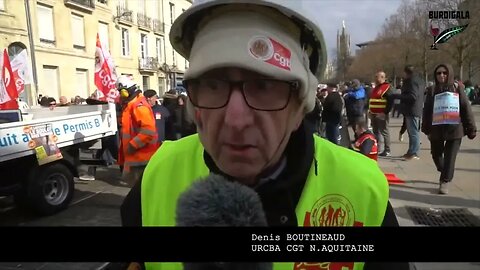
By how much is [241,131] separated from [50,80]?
1341cm

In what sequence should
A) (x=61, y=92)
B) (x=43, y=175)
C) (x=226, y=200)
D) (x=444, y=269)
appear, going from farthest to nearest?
(x=61, y=92) → (x=43, y=175) → (x=444, y=269) → (x=226, y=200)

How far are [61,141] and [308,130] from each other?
3694mm

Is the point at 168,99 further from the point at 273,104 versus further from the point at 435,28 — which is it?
the point at 273,104

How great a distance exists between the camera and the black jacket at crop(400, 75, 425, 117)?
5250mm

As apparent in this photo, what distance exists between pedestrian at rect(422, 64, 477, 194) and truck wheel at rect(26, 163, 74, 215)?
12.9 ft

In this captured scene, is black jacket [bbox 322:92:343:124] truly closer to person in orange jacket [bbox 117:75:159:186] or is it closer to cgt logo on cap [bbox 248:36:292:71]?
person in orange jacket [bbox 117:75:159:186]

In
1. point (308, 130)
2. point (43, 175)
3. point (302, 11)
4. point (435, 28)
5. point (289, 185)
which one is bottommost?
point (43, 175)

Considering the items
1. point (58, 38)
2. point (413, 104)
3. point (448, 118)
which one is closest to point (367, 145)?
point (448, 118)

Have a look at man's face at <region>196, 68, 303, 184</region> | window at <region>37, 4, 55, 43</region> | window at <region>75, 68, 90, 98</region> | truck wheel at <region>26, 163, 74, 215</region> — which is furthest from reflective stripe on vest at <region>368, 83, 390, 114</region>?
window at <region>37, 4, 55, 43</region>

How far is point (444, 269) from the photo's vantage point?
1146 mm

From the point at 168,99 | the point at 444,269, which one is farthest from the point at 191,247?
the point at 168,99

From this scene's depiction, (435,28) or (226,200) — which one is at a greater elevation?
(435,28)

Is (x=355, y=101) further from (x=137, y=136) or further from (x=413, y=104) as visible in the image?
(x=137, y=136)

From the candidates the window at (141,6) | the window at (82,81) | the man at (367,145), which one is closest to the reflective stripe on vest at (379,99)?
the man at (367,145)
